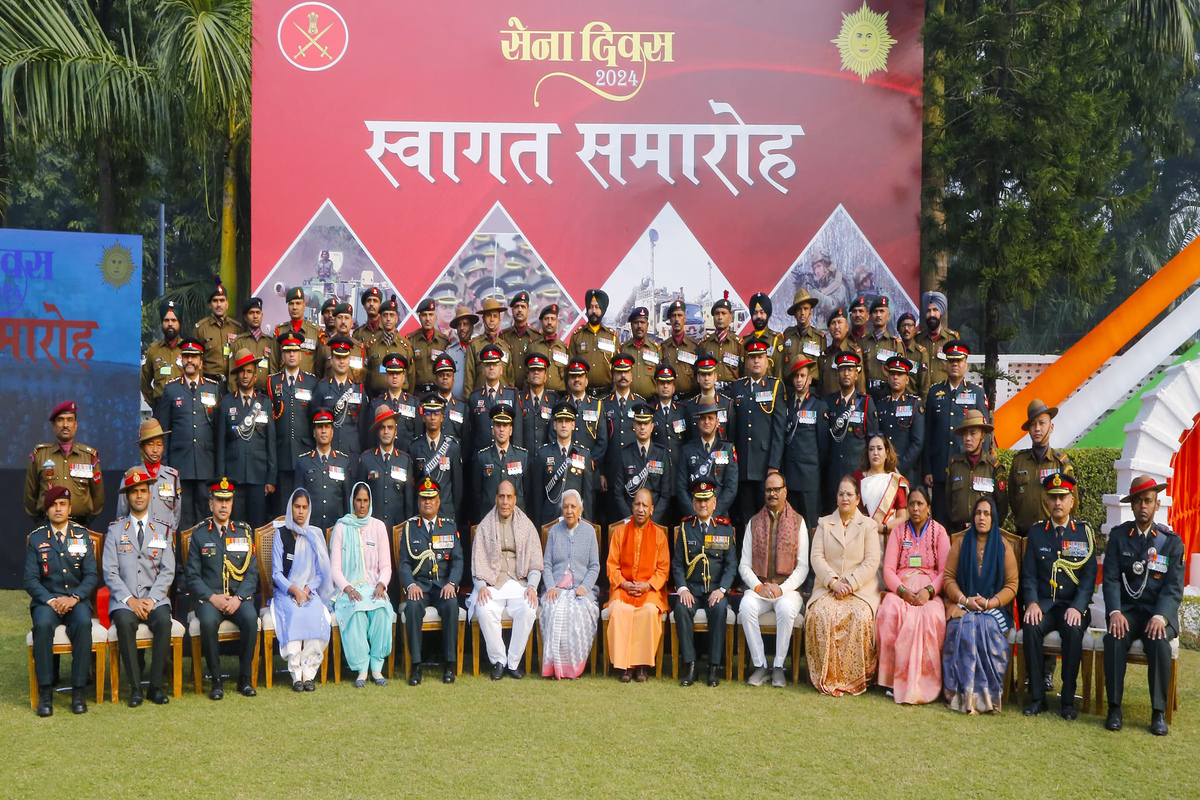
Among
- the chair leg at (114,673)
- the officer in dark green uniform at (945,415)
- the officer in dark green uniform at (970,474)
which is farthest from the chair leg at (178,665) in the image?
the officer in dark green uniform at (945,415)

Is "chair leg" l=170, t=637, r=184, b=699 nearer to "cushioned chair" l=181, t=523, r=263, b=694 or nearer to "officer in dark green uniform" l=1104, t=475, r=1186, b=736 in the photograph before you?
"cushioned chair" l=181, t=523, r=263, b=694

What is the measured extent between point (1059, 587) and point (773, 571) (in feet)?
5.75

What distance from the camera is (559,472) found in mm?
8375

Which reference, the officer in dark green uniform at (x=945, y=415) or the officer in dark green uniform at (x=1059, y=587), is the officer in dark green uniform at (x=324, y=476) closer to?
the officer in dark green uniform at (x=945, y=415)

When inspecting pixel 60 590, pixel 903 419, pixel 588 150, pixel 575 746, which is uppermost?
pixel 588 150

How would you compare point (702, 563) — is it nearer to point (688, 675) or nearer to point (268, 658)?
point (688, 675)

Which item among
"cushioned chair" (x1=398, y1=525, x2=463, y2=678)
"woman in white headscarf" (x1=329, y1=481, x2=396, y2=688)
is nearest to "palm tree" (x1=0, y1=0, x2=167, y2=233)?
"woman in white headscarf" (x1=329, y1=481, x2=396, y2=688)

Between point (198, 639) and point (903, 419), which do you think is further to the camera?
point (903, 419)

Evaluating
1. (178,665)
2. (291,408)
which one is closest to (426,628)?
(178,665)

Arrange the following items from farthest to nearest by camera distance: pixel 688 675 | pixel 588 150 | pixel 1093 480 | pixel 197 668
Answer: pixel 588 150
pixel 1093 480
pixel 688 675
pixel 197 668

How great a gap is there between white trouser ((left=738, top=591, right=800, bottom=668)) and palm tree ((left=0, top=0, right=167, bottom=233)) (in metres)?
7.74

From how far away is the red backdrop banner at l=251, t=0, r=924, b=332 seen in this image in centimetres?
1090

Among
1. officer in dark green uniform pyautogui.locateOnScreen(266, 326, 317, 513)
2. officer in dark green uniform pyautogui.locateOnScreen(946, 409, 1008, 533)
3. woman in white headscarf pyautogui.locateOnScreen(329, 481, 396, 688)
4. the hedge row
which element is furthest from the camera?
the hedge row

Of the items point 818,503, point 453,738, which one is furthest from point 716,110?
point 453,738
